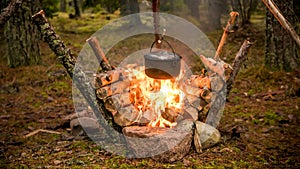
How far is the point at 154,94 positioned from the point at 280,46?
4147mm

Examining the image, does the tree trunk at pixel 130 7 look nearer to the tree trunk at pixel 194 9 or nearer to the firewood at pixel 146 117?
the tree trunk at pixel 194 9

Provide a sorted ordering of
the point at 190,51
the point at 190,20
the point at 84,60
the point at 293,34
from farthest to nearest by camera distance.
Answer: the point at 190,20, the point at 190,51, the point at 84,60, the point at 293,34

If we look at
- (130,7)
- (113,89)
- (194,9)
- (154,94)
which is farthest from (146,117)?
(194,9)

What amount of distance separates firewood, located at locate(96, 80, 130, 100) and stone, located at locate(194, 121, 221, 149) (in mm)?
1313

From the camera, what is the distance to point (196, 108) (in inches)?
219

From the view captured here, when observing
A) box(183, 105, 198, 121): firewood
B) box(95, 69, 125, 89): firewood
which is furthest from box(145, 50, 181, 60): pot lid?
box(183, 105, 198, 121): firewood

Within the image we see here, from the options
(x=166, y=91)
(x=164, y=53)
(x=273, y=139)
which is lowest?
(x=273, y=139)

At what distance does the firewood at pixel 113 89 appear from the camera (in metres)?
5.36

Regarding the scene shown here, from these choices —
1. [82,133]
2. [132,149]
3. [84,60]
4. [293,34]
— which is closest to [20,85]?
[84,60]

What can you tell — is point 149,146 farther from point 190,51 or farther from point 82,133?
point 190,51

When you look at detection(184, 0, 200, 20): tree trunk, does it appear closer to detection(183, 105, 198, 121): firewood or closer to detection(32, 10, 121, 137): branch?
detection(183, 105, 198, 121): firewood

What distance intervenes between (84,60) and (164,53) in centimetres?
561

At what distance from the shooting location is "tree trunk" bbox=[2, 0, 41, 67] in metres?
9.34

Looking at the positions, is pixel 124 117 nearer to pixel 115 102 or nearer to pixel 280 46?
pixel 115 102
